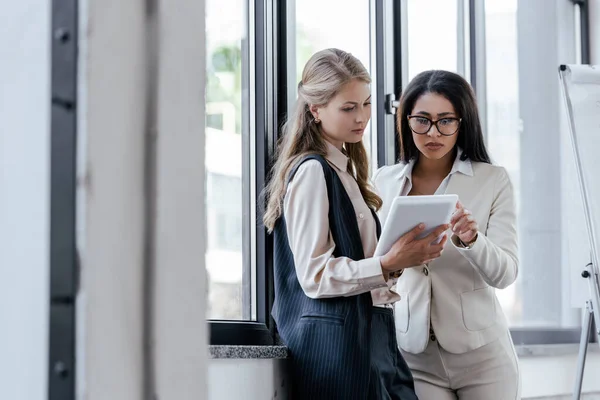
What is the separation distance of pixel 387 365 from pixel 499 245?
1.64ft

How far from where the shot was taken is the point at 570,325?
409 cm

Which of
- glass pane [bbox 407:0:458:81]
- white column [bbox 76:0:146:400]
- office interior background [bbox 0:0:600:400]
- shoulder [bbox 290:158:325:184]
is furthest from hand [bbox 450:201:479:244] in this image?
white column [bbox 76:0:146:400]

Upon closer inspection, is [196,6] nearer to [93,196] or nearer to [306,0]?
[93,196]

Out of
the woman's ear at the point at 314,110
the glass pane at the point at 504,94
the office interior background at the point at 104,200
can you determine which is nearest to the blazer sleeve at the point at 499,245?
the woman's ear at the point at 314,110

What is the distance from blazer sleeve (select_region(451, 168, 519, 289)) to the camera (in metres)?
2.15

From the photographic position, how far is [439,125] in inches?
91.4

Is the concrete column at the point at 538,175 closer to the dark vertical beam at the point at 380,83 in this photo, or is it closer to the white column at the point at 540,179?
the white column at the point at 540,179

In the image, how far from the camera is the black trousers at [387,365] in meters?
1.91

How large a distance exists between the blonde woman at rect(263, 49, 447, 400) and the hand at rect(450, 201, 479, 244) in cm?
17

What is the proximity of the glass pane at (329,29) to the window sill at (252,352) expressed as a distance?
0.67 m

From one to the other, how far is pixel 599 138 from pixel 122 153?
279 centimetres

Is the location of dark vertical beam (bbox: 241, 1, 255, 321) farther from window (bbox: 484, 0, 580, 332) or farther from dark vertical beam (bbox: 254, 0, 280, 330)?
window (bbox: 484, 0, 580, 332)

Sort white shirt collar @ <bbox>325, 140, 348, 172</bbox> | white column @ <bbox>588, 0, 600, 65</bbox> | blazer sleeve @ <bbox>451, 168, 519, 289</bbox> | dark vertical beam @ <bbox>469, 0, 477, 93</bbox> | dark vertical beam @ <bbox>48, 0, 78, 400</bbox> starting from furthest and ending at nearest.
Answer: white column @ <bbox>588, 0, 600, 65</bbox>
dark vertical beam @ <bbox>469, 0, 477, 93</bbox>
blazer sleeve @ <bbox>451, 168, 519, 289</bbox>
white shirt collar @ <bbox>325, 140, 348, 172</bbox>
dark vertical beam @ <bbox>48, 0, 78, 400</bbox>

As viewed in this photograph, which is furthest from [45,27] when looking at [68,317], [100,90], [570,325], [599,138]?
[570,325]
